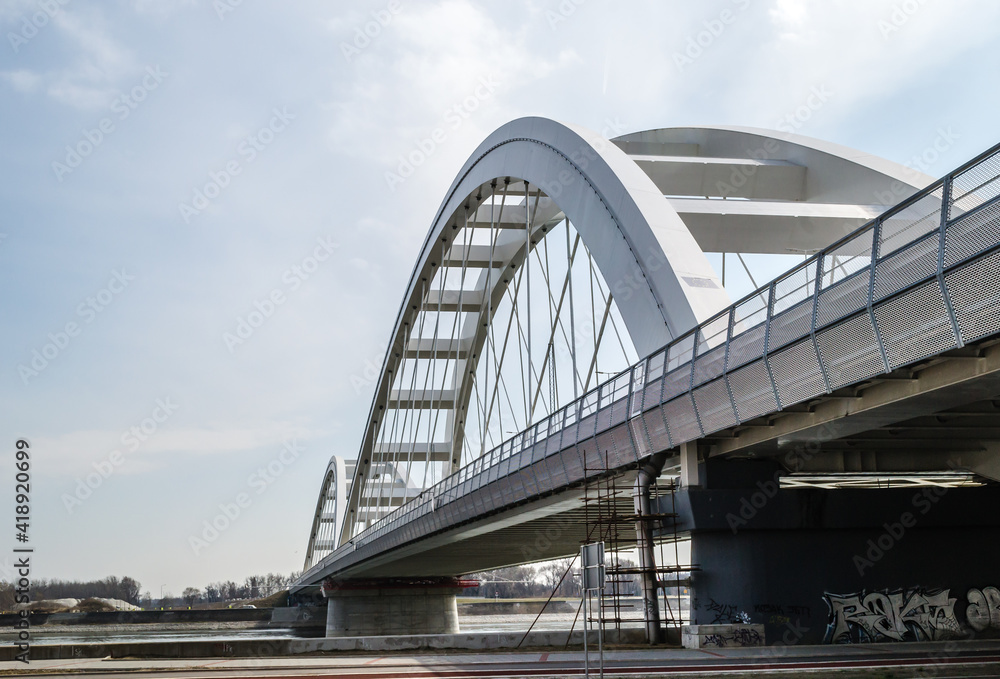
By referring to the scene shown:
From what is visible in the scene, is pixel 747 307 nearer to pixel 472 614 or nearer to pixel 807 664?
pixel 807 664

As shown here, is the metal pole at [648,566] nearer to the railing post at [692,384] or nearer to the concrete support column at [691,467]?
the concrete support column at [691,467]

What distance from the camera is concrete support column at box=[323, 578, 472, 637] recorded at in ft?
211

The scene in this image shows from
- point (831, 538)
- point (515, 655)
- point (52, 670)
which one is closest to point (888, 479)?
point (831, 538)

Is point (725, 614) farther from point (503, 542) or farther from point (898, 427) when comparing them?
point (503, 542)

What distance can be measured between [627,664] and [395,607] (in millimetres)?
54224

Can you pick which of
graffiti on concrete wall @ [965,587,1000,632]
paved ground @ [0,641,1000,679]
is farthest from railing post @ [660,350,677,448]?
graffiti on concrete wall @ [965,587,1000,632]

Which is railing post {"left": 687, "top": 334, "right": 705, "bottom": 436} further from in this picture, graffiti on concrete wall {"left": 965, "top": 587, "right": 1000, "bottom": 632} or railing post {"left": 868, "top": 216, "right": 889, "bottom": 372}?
graffiti on concrete wall {"left": 965, "top": 587, "right": 1000, "bottom": 632}

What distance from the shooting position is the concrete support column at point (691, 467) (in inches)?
696

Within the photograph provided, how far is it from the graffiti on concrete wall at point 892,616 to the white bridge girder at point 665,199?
6.18 metres

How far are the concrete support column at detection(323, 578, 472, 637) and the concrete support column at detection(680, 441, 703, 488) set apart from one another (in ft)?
159

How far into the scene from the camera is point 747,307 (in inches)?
631

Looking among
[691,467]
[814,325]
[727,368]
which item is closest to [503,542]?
[691,467]

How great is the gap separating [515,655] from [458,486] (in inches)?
680

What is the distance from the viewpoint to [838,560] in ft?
57.3
